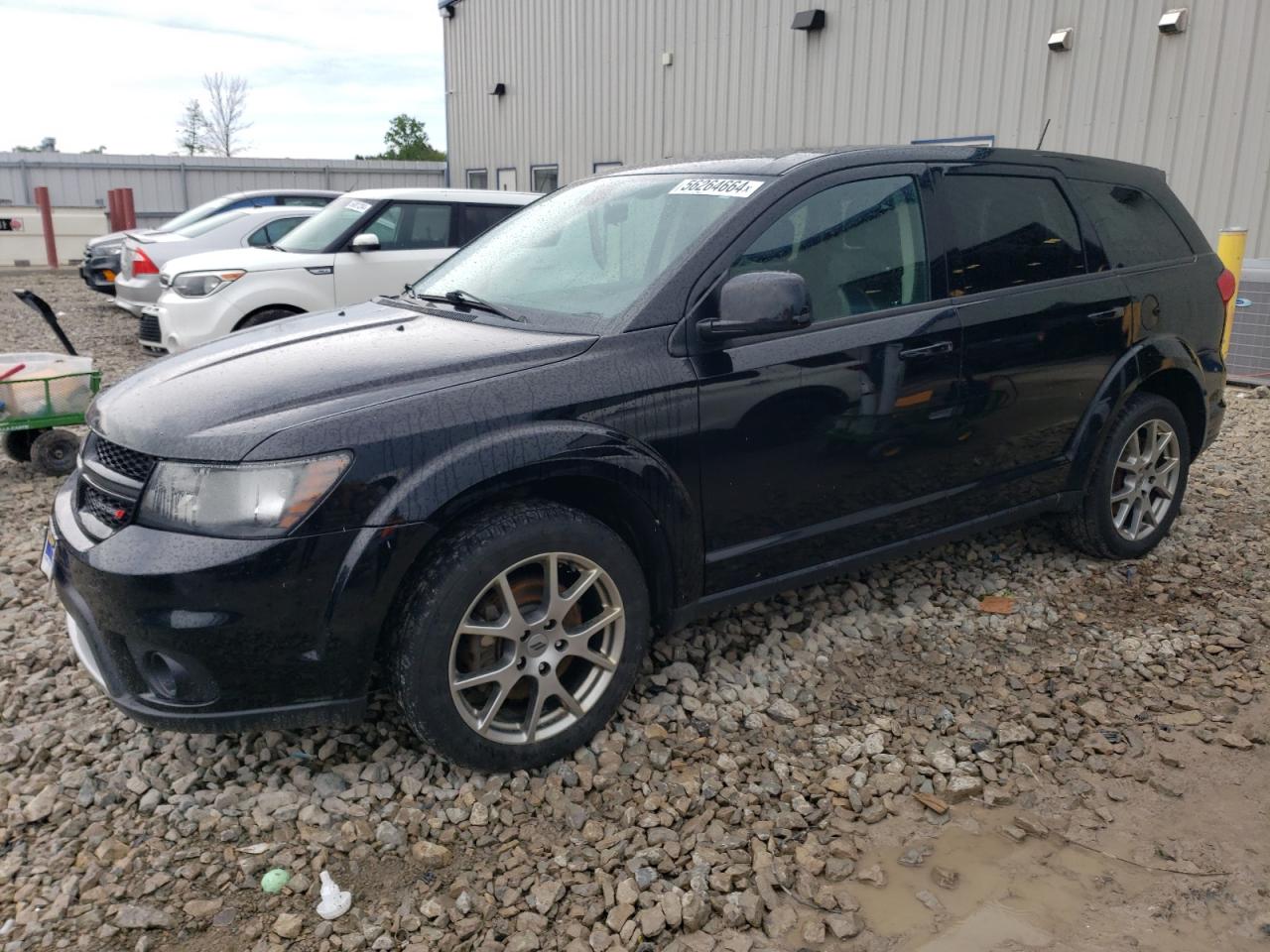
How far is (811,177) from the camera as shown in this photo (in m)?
3.51

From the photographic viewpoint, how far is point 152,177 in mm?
25672

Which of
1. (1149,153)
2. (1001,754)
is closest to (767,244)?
(1001,754)

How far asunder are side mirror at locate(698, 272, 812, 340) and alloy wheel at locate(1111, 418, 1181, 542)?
220 cm

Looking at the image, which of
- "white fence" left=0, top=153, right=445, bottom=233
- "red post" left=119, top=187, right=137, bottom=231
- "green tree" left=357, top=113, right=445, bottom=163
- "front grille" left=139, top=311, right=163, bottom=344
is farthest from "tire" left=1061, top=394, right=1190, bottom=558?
"green tree" left=357, top=113, right=445, bottom=163

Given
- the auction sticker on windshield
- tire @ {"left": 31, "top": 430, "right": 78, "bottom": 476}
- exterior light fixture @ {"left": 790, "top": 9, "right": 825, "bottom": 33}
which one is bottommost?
tire @ {"left": 31, "top": 430, "right": 78, "bottom": 476}

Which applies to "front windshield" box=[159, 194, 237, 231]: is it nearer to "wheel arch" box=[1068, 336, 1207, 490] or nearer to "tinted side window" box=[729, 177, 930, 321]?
"tinted side window" box=[729, 177, 930, 321]

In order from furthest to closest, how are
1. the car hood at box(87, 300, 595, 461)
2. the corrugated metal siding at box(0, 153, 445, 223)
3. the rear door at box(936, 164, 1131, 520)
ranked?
1. the corrugated metal siding at box(0, 153, 445, 223)
2. the rear door at box(936, 164, 1131, 520)
3. the car hood at box(87, 300, 595, 461)

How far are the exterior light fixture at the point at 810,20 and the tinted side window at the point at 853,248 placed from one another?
9.76 metres

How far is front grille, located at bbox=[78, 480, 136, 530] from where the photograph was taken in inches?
108

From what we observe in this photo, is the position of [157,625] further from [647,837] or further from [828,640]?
[828,640]

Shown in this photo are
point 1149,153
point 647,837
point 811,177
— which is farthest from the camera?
point 1149,153

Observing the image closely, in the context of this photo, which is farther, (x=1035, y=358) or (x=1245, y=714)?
(x=1035, y=358)

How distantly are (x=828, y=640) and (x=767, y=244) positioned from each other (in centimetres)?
155

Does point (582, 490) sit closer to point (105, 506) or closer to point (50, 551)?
point (105, 506)
